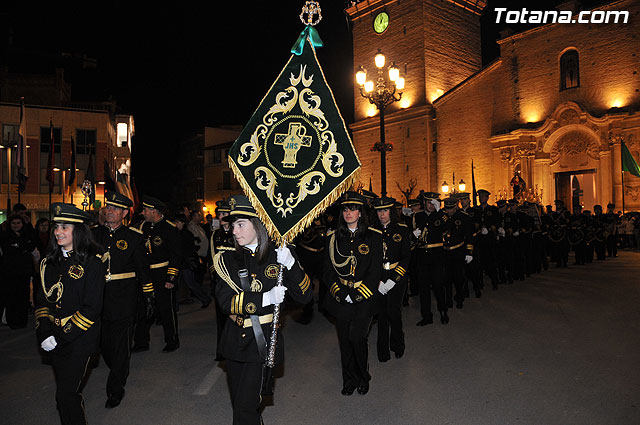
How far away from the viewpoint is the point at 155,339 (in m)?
8.00

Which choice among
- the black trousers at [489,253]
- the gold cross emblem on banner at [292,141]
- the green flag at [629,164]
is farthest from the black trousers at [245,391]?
the green flag at [629,164]

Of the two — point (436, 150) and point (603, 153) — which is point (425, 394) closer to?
point (603, 153)

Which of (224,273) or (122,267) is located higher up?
(224,273)

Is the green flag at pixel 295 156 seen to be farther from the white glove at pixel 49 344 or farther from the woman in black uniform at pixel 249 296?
the white glove at pixel 49 344

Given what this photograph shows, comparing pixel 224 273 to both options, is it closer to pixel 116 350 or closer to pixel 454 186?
pixel 116 350

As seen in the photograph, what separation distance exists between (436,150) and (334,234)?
32114mm

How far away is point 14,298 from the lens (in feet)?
30.3

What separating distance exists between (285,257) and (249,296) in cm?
38

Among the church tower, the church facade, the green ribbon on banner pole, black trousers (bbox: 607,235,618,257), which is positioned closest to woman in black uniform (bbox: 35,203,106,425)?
the green ribbon on banner pole

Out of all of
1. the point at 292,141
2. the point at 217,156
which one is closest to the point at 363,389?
the point at 292,141

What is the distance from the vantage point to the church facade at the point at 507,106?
2784 centimetres

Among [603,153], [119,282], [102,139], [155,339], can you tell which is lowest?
[155,339]

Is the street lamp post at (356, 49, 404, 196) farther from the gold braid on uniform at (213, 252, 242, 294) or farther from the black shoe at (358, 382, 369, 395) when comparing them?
the gold braid on uniform at (213, 252, 242, 294)

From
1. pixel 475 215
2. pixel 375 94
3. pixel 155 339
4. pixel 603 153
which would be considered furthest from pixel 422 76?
pixel 155 339
